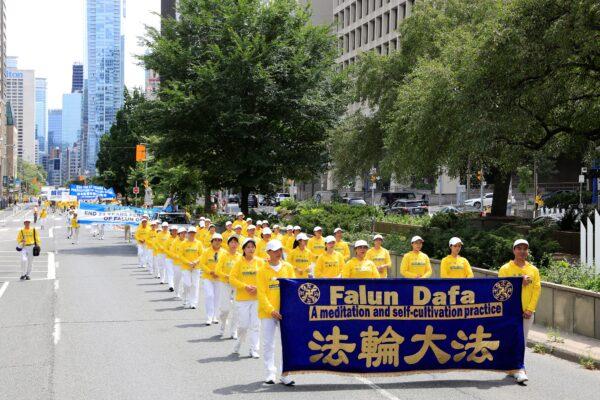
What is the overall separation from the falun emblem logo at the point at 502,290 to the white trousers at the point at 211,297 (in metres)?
5.64

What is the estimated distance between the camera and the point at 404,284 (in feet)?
31.1

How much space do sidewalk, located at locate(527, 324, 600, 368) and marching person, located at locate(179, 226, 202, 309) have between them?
22.4 feet

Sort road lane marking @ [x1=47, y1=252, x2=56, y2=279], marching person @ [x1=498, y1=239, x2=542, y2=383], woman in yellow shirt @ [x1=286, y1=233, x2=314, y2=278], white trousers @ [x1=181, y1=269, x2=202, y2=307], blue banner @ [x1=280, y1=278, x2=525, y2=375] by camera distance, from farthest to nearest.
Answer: road lane marking @ [x1=47, y1=252, x2=56, y2=279]
white trousers @ [x1=181, y1=269, x2=202, y2=307]
woman in yellow shirt @ [x1=286, y1=233, x2=314, y2=278]
marching person @ [x1=498, y1=239, x2=542, y2=383]
blue banner @ [x1=280, y1=278, x2=525, y2=375]

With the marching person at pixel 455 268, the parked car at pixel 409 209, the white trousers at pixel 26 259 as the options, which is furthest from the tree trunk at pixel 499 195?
the marching person at pixel 455 268

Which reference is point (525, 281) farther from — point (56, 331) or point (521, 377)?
point (56, 331)

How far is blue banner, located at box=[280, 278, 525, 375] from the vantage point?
913 centimetres

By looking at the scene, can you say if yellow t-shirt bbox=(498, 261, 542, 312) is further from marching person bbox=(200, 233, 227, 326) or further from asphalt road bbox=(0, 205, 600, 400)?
marching person bbox=(200, 233, 227, 326)

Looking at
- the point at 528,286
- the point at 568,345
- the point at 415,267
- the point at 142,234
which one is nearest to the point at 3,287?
the point at 142,234

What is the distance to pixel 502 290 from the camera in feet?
31.8

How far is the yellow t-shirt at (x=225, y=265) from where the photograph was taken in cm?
1192

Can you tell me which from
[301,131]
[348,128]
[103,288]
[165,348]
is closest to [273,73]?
[301,131]

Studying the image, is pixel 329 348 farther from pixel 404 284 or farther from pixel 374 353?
pixel 404 284

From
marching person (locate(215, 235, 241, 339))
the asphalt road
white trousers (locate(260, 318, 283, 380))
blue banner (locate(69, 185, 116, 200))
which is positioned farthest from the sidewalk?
blue banner (locate(69, 185, 116, 200))

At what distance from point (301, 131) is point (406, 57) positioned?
22.7 feet
